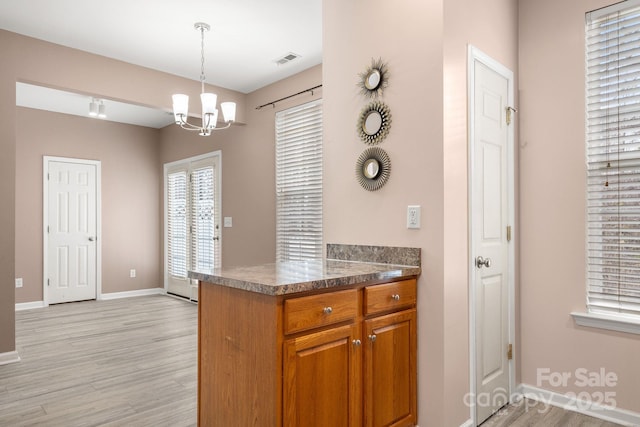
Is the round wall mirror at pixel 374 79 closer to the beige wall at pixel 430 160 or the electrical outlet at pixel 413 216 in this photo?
the beige wall at pixel 430 160

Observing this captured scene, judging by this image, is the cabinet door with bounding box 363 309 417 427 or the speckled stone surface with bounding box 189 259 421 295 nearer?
the speckled stone surface with bounding box 189 259 421 295

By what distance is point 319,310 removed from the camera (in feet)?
5.68

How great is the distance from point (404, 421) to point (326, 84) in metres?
2.10

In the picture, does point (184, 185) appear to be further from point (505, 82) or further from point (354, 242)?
point (505, 82)

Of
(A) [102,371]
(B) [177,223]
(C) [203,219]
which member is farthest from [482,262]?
(B) [177,223]

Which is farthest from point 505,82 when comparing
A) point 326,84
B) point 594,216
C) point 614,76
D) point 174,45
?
point 174,45

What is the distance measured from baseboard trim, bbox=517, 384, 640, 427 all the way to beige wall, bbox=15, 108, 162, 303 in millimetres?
6079

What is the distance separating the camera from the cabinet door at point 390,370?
1953 mm

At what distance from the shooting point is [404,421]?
2.14 meters

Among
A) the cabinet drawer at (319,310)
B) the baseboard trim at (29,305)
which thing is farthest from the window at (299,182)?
the baseboard trim at (29,305)

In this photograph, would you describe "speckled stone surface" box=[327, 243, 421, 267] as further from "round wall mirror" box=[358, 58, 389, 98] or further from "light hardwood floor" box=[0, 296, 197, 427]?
"light hardwood floor" box=[0, 296, 197, 427]

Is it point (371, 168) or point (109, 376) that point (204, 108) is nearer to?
point (371, 168)

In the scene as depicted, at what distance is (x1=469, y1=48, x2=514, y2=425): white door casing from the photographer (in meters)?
2.35

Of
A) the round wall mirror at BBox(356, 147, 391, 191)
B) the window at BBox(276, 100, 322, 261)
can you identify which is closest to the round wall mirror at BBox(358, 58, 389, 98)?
the round wall mirror at BBox(356, 147, 391, 191)
